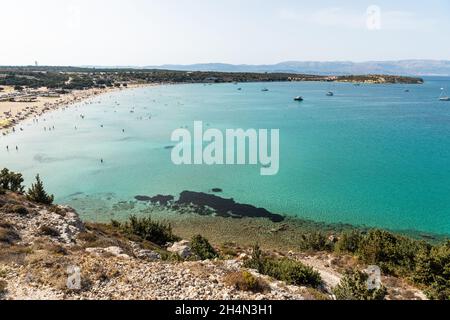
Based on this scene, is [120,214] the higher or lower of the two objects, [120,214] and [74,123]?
the lower

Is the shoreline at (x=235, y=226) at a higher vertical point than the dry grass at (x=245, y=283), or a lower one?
lower

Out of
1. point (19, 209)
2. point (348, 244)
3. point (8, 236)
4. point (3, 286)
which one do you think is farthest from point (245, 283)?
point (19, 209)

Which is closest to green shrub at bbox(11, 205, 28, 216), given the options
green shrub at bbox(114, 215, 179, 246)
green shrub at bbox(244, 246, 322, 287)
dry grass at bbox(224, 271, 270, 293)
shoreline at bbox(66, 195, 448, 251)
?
green shrub at bbox(114, 215, 179, 246)

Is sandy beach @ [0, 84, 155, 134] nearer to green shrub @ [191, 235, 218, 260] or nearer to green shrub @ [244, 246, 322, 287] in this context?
green shrub @ [191, 235, 218, 260]

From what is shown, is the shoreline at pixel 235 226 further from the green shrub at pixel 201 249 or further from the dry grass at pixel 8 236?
the dry grass at pixel 8 236

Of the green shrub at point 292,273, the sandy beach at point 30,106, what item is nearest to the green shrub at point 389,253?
the green shrub at point 292,273
